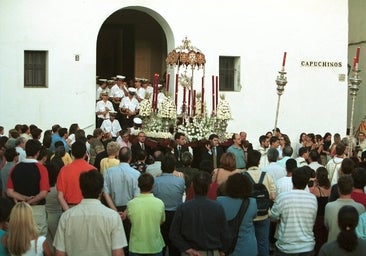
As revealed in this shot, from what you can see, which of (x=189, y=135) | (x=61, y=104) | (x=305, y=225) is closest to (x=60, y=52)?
(x=61, y=104)

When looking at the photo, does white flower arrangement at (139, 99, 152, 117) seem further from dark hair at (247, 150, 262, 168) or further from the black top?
the black top

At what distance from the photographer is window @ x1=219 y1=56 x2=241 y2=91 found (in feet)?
80.3

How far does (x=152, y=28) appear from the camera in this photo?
28.1 m

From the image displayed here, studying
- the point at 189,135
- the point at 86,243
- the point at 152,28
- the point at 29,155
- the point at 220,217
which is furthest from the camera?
the point at 152,28

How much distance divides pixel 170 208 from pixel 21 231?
378 cm

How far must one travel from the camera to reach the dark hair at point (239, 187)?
961 cm

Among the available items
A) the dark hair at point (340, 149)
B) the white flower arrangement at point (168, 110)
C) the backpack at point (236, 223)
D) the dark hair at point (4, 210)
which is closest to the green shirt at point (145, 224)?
the backpack at point (236, 223)

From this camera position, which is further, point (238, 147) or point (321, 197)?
point (238, 147)

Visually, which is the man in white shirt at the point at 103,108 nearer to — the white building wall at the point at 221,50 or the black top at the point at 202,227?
the white building wall at the point at 221,50

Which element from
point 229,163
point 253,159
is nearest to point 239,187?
point 229,163

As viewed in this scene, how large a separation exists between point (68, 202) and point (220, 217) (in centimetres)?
237

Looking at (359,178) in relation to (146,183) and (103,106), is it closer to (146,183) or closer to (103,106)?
(146,183)

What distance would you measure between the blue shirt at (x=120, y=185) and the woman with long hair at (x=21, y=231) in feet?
11.8

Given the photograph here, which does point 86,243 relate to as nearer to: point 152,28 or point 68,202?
point 68,202
